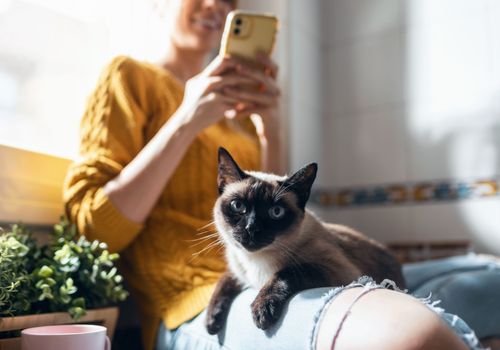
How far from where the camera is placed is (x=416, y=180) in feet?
6.46

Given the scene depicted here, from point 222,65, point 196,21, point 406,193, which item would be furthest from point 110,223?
point 406,193

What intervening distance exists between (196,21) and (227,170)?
0.55 meters

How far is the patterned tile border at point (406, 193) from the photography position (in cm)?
182

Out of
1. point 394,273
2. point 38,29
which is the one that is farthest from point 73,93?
point 394,273

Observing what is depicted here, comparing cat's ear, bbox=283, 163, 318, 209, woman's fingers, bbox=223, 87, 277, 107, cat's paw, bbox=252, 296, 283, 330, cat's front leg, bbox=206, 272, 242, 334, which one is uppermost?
woman's fingers, bbox=223, 87, 277, 107

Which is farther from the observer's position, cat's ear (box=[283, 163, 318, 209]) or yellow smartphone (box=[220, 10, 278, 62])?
yellow smartphone (box=[220, 10, 278, 62])

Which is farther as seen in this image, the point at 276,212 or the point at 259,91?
the point at 259,91

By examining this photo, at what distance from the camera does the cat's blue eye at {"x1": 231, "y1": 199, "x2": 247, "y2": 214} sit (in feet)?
2.74

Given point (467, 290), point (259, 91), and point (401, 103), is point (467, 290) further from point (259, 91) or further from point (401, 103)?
point (401, 103)

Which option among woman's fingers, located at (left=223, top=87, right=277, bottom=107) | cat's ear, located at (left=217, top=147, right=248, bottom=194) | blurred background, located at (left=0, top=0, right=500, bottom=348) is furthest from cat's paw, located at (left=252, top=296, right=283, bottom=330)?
blurred background, located at (left=0, top=0, right=500, bottom=348)

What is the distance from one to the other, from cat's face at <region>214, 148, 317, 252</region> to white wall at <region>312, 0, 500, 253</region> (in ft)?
4.02

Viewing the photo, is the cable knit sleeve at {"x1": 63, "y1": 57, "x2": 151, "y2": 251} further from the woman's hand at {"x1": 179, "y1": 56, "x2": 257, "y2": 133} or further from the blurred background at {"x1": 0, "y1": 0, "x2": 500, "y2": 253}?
the blurred background at {"x1": 0, "y1": 0, "x2": 500, "y2": 253}

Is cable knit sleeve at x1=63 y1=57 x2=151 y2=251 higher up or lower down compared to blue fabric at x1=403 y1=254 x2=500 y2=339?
higher up

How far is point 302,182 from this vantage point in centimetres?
82
